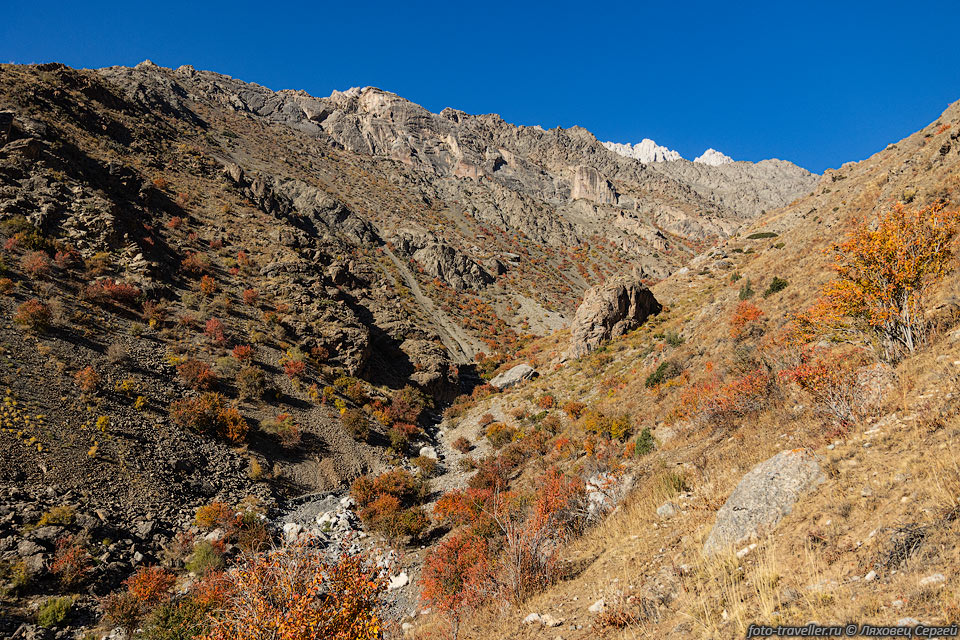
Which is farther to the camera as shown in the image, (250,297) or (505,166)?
(505,166)

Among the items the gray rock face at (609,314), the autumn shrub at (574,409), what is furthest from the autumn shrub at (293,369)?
the gray rock face at (609,314)

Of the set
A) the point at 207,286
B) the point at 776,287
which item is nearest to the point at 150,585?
the point at 207,286

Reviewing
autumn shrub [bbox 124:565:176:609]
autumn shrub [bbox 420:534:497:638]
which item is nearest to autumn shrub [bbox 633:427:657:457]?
autumn shrub [bbox 420:534:497:638]

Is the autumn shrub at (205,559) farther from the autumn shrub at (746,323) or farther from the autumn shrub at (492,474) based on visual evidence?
the autumn shrub at (746,323)

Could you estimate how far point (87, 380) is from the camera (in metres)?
15.9

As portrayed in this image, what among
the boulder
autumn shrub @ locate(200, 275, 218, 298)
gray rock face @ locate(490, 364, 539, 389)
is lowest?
gray rock face @ locate(490, 364, 539, 389)

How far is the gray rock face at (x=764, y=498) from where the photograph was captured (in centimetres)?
540

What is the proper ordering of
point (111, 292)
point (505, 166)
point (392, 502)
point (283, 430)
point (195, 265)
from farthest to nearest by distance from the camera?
point (505, 166) < point (195, 265) < point (111, 292) < point (283, 430) < point (392, 502)

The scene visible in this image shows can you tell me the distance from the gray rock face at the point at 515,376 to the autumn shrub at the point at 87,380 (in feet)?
87.0

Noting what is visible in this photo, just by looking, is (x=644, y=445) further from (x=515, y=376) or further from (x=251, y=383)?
(x=515, y=376)

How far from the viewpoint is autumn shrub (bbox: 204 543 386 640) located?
4.95 m

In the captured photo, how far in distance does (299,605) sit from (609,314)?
103ft

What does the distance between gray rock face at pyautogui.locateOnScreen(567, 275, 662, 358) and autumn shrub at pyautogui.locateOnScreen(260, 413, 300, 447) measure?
74.2 feet

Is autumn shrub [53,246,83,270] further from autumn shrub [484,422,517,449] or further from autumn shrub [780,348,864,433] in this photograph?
autumn shrub [780,348,864,433]
